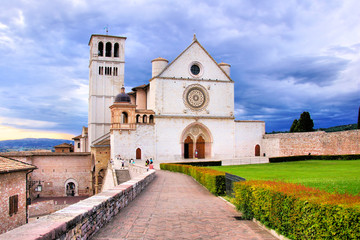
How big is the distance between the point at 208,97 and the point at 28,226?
140 feet

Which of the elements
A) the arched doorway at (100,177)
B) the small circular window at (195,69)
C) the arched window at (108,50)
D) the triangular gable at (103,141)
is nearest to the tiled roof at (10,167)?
the arched doorway at (100,177)

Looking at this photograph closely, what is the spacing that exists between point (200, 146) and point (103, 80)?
66.1 feet

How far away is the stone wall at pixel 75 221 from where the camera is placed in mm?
4772

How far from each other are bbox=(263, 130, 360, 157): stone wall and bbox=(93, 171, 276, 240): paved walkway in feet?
91.9

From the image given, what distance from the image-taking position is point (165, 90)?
4494 centimetres

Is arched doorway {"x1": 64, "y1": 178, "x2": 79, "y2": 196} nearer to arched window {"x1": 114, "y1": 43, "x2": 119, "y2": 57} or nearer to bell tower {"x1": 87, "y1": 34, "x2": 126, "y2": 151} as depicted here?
bell tower {"x1": 87, "y1": 34, "x2": 126, "y2": 151}

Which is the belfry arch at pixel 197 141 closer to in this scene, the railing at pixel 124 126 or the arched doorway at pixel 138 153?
the arched doorway at pixel 138 153

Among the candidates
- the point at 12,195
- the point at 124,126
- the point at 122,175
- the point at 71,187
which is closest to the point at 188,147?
the point at 124,126

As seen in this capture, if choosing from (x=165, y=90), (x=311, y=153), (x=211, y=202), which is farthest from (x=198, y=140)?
(x=211, y=202)

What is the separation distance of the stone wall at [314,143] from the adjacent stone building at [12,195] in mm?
31686

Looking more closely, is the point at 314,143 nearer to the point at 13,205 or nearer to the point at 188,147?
the point at 188,147

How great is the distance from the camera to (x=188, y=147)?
47188 mm

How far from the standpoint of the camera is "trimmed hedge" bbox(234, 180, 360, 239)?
543cm

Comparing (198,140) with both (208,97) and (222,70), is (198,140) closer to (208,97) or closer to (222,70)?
(208,97)
